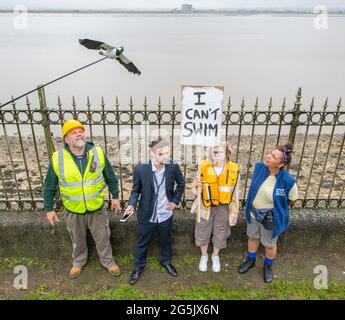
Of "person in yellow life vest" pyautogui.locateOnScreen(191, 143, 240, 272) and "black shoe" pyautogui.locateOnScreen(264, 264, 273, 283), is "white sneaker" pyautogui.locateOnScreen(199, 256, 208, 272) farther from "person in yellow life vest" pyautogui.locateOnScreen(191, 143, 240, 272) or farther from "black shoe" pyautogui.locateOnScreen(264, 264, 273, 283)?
"black shoe" pyautogui.locateOnScreen(264, 264, 273, 283)

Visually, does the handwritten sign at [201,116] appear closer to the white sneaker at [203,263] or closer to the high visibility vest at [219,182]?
the high visibility vest at [219,182]

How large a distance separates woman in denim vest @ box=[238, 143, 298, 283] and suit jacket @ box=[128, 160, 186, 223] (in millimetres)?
891

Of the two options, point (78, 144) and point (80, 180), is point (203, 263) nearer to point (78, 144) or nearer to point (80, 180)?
point (80, 180)

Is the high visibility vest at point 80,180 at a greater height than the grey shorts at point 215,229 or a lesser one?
greater

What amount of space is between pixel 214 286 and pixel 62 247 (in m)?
2.15

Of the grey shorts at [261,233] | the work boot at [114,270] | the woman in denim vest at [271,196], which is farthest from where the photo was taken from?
the work boot at [114,270]

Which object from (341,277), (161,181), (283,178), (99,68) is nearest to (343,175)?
(341,277)

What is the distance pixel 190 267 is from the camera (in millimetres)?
4867

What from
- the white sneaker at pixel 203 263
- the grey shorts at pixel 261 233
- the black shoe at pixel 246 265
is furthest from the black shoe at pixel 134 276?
the grey shorts at pixel 261 233

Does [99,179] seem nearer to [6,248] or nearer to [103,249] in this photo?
[103,249]

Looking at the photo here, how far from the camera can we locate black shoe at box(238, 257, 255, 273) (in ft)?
15.5

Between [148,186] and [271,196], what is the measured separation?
141 centimetres

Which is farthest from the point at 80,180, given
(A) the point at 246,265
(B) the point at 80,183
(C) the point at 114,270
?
(A) the point at 246,265

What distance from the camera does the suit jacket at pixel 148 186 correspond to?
4086 millimetres
